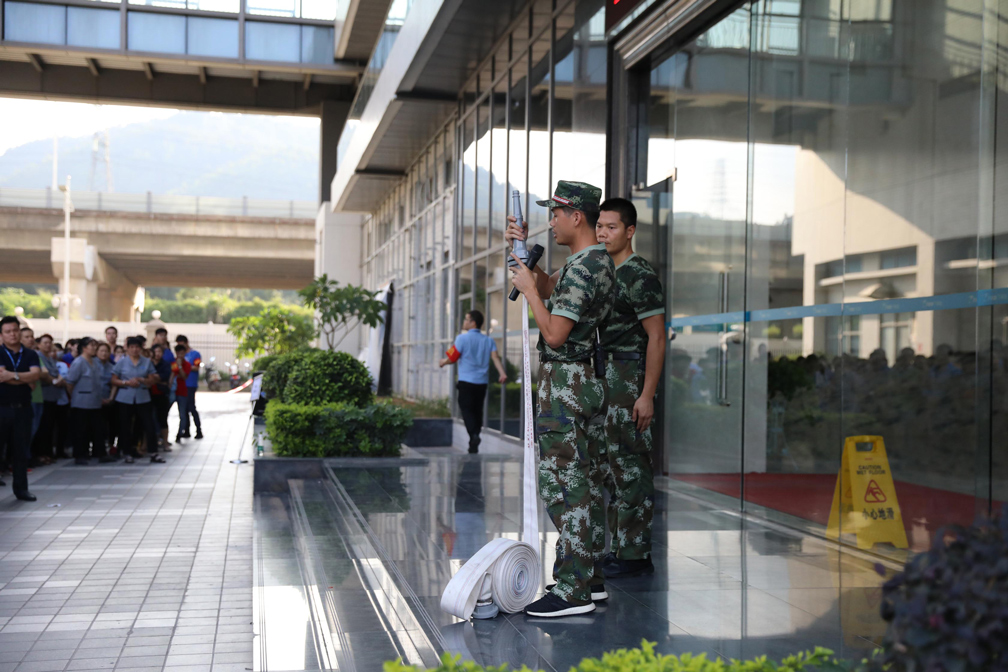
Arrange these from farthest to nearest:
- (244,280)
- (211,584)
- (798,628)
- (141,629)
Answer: (244,280) < (211,584) < (141,629) < (798,628)

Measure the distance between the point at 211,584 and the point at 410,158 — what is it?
1631 centimetres

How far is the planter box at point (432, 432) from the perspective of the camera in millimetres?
15760

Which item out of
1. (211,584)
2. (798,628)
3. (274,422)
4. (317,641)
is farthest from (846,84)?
(274,422)

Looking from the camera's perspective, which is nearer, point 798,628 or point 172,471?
point 798,628

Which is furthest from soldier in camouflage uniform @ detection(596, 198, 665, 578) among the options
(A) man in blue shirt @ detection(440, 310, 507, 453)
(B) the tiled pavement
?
(A) man in blue shirt @ detection(440, 310, 507, 453)

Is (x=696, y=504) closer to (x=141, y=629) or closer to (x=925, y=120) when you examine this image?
(x=925, y=120)

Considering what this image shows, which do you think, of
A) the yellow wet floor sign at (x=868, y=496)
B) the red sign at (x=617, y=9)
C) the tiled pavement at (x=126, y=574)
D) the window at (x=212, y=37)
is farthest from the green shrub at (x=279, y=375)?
the window at (x=212, y=37)

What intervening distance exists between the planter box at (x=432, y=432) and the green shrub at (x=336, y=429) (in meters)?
5.01

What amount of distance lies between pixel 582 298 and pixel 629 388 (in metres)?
0.92

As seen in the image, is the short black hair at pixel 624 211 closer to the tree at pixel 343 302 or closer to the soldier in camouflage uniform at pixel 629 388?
the soldier in camouflage uniform at pixel 629 388

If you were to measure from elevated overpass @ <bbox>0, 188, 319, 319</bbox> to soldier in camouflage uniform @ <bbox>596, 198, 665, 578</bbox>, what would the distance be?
35.2 metres

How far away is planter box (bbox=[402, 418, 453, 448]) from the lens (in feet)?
51.7

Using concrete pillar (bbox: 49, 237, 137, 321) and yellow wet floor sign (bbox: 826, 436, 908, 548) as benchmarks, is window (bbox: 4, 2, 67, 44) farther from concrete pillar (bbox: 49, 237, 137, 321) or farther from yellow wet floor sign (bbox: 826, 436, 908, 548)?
yellow wet floor sign (bbox: 826, 436, 908, 548)

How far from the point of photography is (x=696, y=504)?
7.54m
